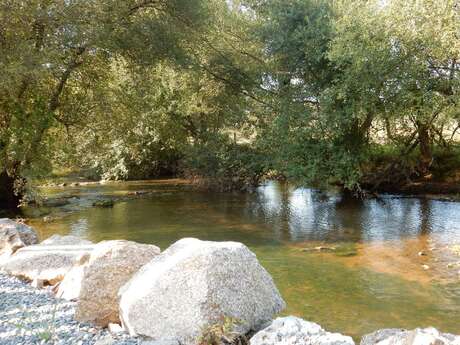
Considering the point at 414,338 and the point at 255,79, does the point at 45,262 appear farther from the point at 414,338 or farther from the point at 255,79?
the point at 255,79

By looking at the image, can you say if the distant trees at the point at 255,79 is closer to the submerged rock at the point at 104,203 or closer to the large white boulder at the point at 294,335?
the submerged rock at the point at 104,203

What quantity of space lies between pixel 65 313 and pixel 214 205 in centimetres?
1403

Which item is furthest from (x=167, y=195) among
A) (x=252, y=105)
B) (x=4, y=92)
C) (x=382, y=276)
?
(x=382, y=276)

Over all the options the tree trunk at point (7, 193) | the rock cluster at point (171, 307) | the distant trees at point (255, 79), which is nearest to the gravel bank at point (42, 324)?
the rock cluster at point (171, 307)

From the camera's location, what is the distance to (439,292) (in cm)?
841

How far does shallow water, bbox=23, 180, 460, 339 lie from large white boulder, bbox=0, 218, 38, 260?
110 inches

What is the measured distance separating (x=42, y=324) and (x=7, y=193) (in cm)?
1531

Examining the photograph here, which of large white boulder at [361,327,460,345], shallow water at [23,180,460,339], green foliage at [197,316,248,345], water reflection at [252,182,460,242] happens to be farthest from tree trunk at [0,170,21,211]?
large white boulder at [361,327,460,345]

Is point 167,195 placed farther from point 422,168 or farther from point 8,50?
point 422,168

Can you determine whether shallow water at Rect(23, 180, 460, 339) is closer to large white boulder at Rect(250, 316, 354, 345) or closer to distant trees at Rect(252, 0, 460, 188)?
large white boulder at Rect(250, 316, 354, 345)

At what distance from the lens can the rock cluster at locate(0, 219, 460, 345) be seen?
16.9ft

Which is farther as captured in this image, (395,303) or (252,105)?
(252,105)

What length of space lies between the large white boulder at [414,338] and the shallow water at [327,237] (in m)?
1.30

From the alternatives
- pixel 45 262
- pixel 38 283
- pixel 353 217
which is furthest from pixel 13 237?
pixel 353 217
